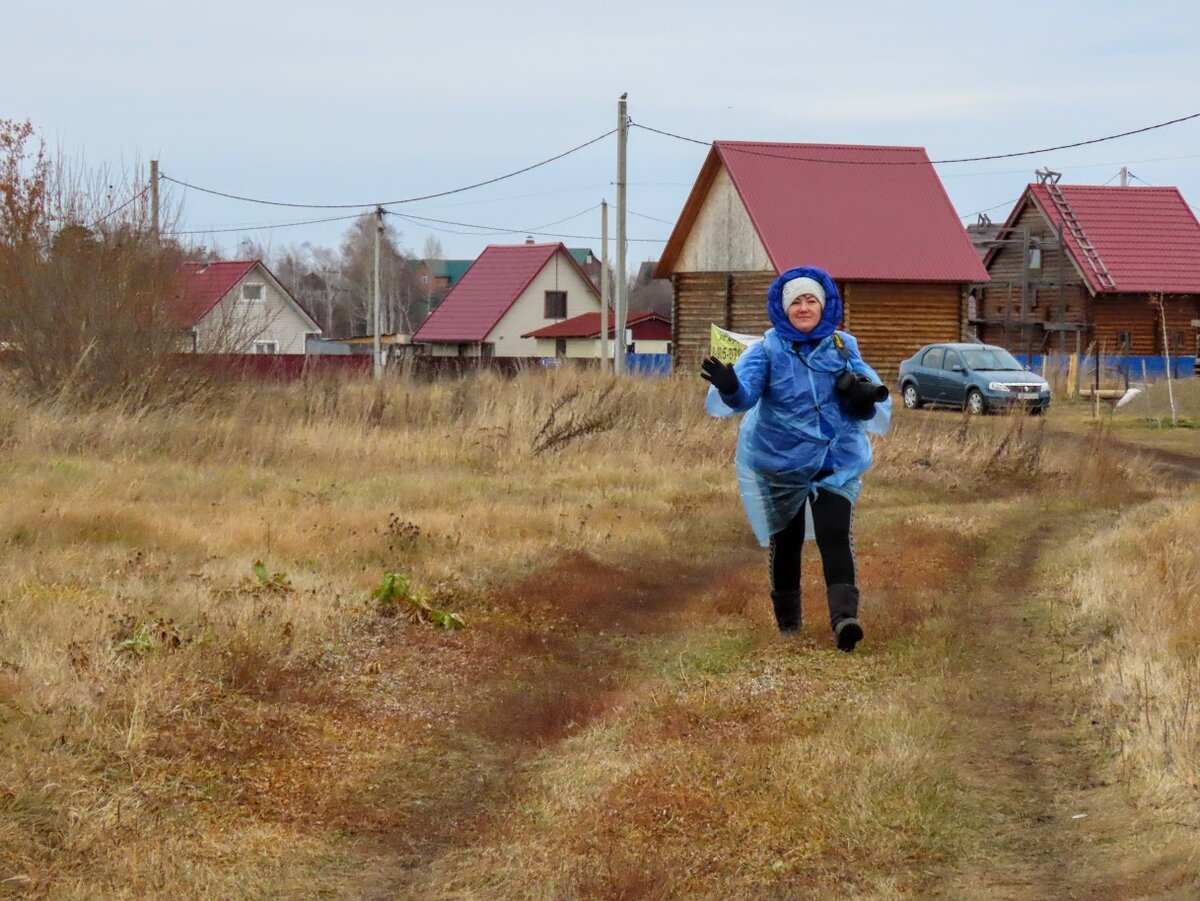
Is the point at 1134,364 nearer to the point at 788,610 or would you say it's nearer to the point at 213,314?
the point at 213,314

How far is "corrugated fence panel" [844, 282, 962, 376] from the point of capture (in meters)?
37.7

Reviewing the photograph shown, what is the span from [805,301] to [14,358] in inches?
540

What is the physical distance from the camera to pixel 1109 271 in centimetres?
4434

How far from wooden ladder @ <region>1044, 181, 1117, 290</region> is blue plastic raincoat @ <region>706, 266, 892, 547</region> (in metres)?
38.5

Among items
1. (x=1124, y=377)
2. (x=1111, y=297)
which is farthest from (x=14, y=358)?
(x=1111, y=297)

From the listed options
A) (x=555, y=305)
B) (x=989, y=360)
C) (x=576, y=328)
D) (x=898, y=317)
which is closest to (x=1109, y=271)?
(x=898, y=317)

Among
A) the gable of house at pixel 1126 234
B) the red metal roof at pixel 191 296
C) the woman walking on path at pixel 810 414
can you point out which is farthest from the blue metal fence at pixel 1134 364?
the woman walking on path at pixel 810 414

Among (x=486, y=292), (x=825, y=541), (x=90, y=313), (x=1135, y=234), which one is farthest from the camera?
(x=486, y=292)

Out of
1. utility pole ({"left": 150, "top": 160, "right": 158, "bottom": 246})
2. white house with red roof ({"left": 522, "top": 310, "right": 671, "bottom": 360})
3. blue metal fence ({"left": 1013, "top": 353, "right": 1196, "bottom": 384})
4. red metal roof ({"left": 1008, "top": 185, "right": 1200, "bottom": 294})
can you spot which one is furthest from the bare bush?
white house with red roof ({"left": 522, "top": 310, "right": 671, "bottom": 360})

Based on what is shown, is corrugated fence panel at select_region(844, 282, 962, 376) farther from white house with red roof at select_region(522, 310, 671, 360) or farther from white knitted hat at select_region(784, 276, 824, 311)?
white knitted hat at select_region(784, 276, 824, 311)

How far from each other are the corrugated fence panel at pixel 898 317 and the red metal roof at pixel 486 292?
1088 inches

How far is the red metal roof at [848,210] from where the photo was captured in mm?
37531

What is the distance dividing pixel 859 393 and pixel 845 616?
44.3 inches

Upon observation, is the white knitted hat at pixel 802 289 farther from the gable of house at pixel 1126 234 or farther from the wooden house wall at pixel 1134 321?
the wooden house wall at pixel 1134 321
